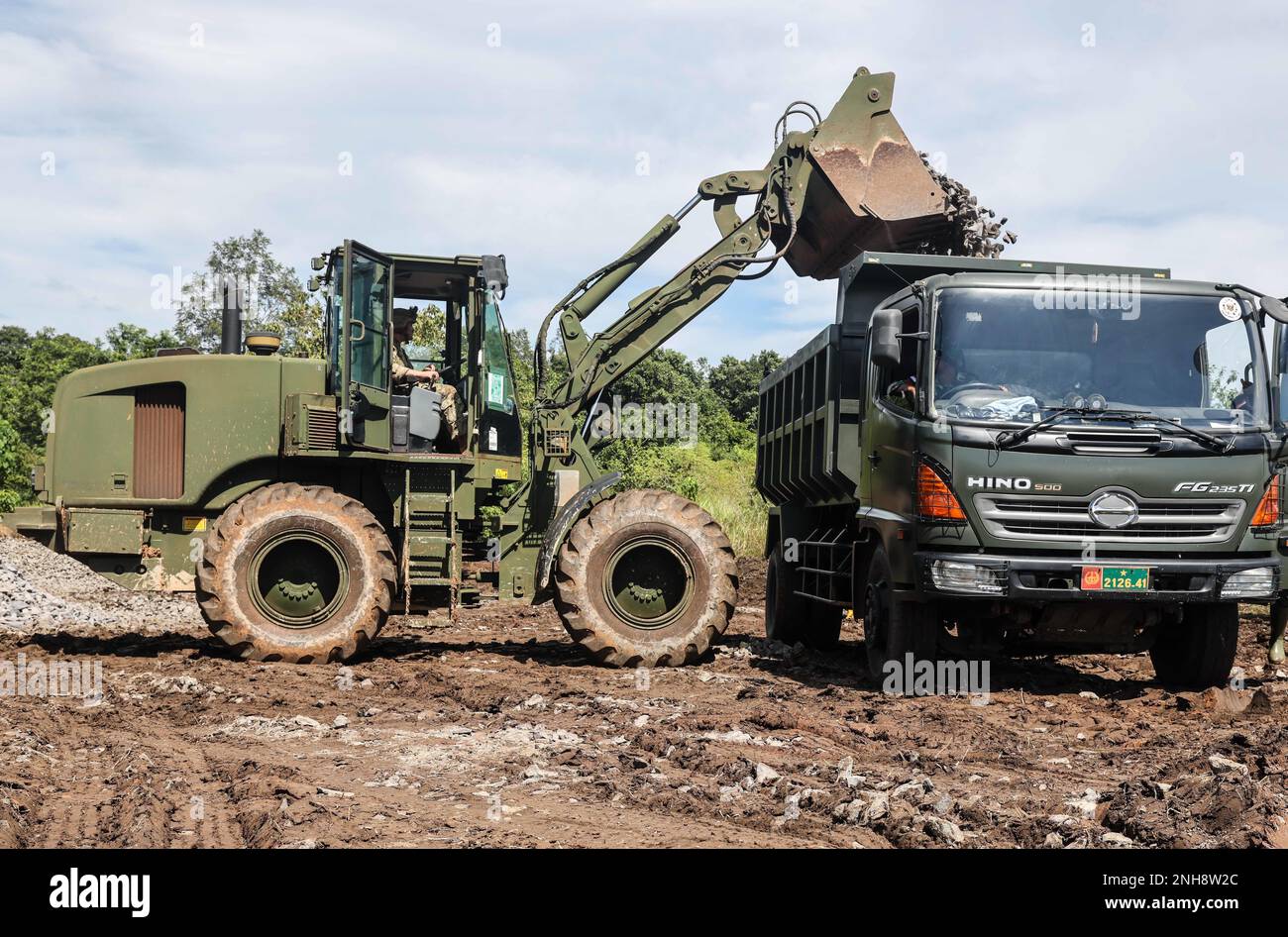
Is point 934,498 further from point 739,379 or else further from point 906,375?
point 739,379

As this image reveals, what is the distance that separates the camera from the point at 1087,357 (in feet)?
28.2

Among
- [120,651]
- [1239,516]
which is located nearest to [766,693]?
[1239,516]

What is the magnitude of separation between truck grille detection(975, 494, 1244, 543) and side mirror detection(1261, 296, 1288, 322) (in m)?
1.38

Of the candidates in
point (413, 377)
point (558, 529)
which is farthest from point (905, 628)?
point (413, 377)

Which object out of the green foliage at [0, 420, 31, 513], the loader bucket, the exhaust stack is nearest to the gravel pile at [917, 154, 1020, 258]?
the loader bucket

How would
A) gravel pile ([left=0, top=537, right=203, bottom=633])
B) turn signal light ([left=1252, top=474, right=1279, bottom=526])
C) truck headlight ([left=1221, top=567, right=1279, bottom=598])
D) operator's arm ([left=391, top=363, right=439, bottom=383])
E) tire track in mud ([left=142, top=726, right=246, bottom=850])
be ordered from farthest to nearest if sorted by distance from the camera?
1. gravel pile ([left=0, top=537, right=203, bottom=633])
2. operator's arm ([left=391, top=363, right=439, bottom=383])
3. turn signal light ([left=1252, top=474, right=1279, bottom=526])
4. truck headlight ([left=1221, top=567, right=1279, bottom=598])
5. tire track in mud ([left=142, top=726, right=246, bottom=850])

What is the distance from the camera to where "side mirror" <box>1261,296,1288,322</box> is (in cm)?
860

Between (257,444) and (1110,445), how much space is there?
6962 mm

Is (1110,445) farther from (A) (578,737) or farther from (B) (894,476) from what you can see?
(A) (578,737)

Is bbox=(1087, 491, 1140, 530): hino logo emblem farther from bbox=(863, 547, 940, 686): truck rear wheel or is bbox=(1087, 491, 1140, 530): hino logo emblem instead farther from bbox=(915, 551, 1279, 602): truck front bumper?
bbox=(863, 547, 940, 686): truck rear wheel

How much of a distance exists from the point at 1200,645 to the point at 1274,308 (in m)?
2.42

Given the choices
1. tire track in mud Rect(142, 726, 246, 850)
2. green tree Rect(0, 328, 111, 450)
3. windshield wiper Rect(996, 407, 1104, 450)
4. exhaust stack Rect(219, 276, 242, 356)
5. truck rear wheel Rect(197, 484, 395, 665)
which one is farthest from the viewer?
green tree Rect(0, 328, 111, 450)

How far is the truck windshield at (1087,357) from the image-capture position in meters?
8.48

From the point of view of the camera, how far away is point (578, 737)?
7398 millimetres
